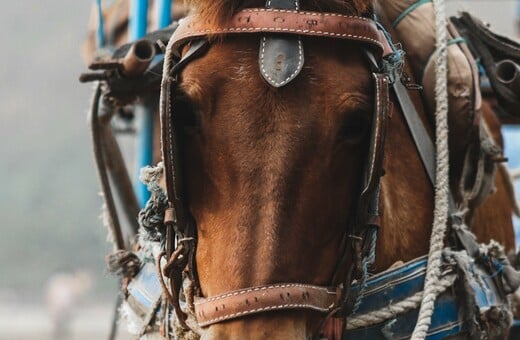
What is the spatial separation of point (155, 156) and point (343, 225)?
2.28 m

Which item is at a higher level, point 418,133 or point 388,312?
point 418,133

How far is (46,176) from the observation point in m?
20.6

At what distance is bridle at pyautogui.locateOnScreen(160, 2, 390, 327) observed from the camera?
259cm

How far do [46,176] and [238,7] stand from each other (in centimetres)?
1832

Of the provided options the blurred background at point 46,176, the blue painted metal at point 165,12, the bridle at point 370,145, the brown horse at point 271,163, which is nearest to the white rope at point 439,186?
the bridle at point 370,145

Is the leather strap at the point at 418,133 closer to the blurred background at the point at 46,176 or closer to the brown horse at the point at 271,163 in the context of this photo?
the brown horse at the point at 271,163

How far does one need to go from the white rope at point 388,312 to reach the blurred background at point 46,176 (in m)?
13.5

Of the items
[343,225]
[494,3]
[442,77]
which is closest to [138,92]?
[442,77]

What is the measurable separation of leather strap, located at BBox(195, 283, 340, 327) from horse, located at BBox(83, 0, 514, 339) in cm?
2

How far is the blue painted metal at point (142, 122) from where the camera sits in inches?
169

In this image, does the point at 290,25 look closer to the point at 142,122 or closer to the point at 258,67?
the point at 258,67

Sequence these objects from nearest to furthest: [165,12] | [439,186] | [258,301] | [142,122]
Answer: [258,301] < [439,186] < [165,12] < [142,122]

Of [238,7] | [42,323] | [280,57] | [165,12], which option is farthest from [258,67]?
[42,323]

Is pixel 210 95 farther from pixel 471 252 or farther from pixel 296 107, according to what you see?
pixel 471 252
